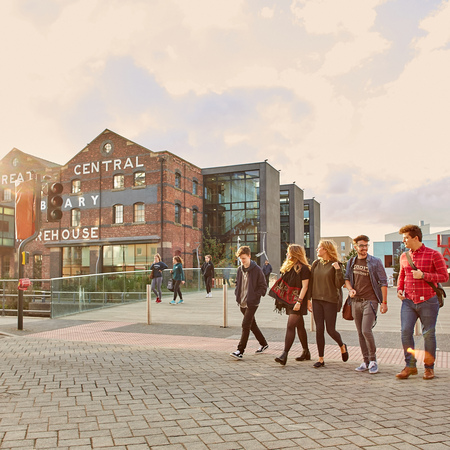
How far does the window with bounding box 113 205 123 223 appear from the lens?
30277 millimetres

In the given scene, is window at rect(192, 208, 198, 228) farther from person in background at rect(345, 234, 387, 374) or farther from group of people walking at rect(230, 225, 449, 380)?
A: person in background at rect(345, 234, 387, 374)

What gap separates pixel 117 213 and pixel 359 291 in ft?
86.1

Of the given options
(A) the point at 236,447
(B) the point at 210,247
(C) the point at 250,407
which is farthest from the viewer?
(B) the point at 210,247

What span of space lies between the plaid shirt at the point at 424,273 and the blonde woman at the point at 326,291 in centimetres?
84

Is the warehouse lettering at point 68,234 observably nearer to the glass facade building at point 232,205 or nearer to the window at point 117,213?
the window at point 117,213

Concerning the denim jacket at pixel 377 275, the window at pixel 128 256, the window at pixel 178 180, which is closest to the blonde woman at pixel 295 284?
the denim jacket at pixel 377 275

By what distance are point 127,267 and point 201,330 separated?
2076 centimetres

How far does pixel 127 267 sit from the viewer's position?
29719 mm

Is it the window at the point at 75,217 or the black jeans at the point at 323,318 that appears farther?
the window at the point at 75,217

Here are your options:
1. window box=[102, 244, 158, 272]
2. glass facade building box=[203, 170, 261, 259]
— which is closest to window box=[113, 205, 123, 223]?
window box=[102, 244, 158, 272]

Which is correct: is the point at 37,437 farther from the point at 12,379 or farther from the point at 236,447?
the point at 12,379

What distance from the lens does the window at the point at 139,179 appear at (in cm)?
2967

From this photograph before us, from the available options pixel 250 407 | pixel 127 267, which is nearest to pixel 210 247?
pixel 127 267

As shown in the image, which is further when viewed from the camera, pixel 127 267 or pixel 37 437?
pixel 127 267
